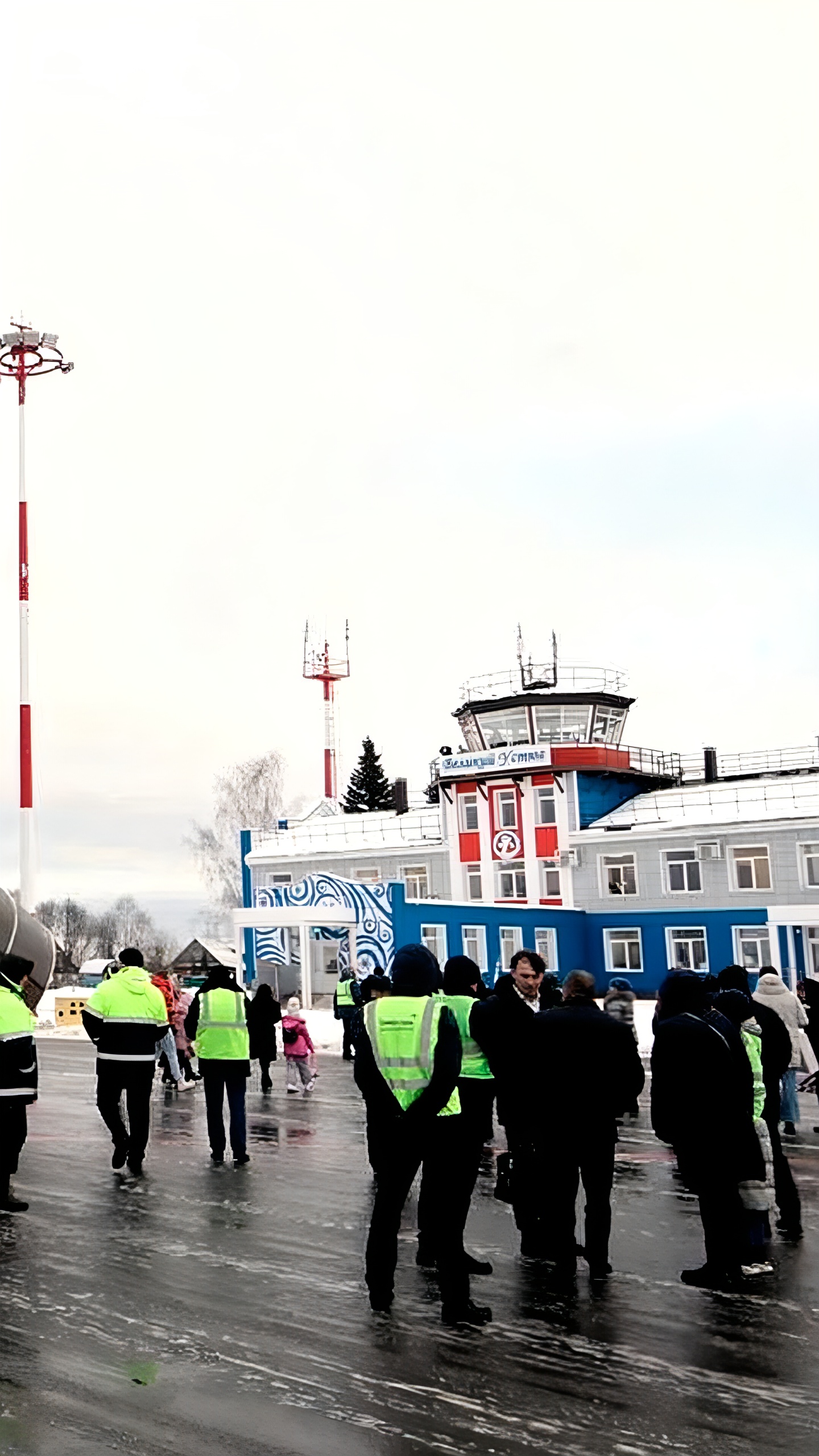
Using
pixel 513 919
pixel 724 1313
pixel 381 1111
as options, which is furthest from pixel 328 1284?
pixel 513 919

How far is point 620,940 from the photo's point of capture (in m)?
41.5

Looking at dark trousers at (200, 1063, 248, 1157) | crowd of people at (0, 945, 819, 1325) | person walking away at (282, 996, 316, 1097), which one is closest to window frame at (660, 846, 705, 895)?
person walking away at (282, 996, 316, 1097)

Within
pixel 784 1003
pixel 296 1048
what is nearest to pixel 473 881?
pixel 296 1048

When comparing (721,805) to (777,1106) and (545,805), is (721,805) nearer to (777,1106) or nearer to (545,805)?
(545,805)

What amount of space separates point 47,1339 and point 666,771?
4212 centimetres

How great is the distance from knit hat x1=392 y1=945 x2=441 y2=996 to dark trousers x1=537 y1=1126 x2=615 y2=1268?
1.30 m

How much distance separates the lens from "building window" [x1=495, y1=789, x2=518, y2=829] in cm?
4422

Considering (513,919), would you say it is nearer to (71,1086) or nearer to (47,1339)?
(71,1086)

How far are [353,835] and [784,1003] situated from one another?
3785 centimetres

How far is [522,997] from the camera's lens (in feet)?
28.5

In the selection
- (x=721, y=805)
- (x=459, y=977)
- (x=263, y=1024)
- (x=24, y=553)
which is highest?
(x=24, y=553)

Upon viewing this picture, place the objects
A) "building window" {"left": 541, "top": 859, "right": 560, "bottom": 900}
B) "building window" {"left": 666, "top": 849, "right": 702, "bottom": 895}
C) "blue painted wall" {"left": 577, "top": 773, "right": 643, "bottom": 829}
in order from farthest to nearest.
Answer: "building window" {"left": 541, "top": 859, "right": 560, "bottom": 900}
"blue painted wall" {"left": 577, "top": 773, "right": 643, "bottom": 829}
"building window" {"left": 666, "top": 849, "right": 702, "bottom": 895}

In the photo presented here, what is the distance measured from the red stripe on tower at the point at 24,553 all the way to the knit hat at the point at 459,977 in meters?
29.1

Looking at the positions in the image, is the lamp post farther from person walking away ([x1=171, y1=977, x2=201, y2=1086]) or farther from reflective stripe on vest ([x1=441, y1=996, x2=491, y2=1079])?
reflective stripe on vest ([x1=441, y1=996, x2=491, y2=1079])
